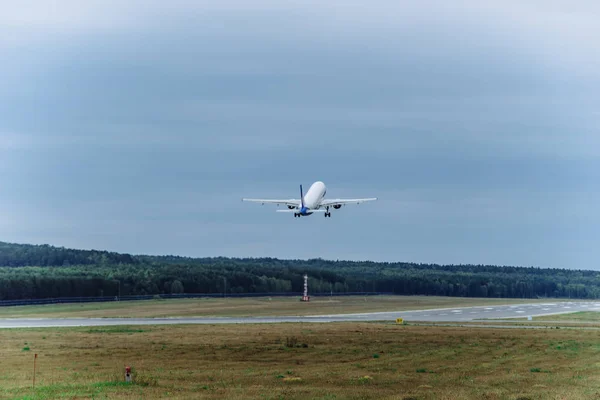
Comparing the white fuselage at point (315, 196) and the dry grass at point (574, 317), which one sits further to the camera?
the dry grass at point (574, 317)

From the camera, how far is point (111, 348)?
7625cm

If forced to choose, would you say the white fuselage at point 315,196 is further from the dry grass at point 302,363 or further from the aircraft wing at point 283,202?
the dry grass at point 302,363

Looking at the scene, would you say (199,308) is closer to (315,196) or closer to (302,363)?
(315,196)

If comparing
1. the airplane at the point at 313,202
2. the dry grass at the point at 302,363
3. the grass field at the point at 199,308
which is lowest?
the dry grass at the point at 302,363

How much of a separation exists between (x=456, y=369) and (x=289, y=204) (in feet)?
202

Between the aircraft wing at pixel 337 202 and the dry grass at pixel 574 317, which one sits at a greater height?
the aircraft wing at pixel 337 202

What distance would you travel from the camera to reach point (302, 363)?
65.5 meters

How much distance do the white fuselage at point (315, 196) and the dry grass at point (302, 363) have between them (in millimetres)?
22719

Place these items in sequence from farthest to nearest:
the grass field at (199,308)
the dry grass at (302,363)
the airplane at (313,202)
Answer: the grass field at (199,308)
the airplane at (313,202)
the dry grass at (302,363)

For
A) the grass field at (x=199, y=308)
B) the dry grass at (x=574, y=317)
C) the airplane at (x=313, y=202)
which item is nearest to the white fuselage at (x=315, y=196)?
the airplane at (x=313, y=202)

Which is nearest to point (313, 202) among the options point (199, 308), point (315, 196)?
point (315, 196)

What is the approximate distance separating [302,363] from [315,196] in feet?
186

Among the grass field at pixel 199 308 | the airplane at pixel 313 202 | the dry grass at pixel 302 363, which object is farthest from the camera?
the grass field at pixel 199 308

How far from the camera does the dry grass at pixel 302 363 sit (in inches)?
1957
